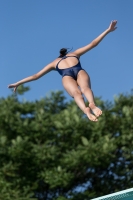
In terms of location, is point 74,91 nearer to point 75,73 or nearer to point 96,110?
point 75,73

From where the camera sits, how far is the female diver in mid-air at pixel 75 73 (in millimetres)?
6410

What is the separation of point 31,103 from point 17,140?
3.16 meters

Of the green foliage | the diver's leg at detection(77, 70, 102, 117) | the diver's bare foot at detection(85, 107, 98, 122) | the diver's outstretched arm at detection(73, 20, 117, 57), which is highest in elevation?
the green foliage

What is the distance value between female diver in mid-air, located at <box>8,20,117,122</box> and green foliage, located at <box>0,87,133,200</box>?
1156 centimetres

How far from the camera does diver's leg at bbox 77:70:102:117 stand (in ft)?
20.4

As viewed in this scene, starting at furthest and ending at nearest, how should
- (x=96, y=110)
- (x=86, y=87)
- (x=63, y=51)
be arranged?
(x=63, y=51) < (x=86, y=87) < (x=96, y=110)

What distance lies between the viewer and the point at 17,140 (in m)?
18.6

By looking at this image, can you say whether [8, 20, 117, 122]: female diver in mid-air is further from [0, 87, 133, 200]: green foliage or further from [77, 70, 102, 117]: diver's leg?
[0, 87, 133, 200]: green foliage

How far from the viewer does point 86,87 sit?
6461mm

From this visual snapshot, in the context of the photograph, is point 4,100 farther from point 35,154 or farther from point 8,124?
point 35,154

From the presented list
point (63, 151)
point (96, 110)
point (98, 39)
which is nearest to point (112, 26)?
point (98, 39)

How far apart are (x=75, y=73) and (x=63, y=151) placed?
13292 millimetres

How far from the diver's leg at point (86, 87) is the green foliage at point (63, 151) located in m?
11.8

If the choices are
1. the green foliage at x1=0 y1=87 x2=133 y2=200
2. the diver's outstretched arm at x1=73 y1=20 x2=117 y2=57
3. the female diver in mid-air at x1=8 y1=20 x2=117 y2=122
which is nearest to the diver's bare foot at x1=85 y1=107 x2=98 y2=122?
the female diver in mid-air at x1=8 y1=20 x2=117 y2=122
